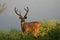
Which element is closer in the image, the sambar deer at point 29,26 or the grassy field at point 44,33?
the grassy field at point 44,33

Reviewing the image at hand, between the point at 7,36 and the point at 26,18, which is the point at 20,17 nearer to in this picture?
the point at 26,18

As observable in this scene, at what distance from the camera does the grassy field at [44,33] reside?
1691 cm

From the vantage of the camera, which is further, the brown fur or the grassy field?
the brown fur

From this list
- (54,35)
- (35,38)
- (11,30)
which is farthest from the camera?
(11,30)

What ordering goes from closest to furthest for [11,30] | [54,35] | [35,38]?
[54,35] → [35,38] → [11,30]

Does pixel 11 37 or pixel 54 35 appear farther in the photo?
pixel 11 37

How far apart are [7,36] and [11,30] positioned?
0.89m

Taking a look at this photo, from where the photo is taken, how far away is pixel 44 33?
1800 centimetres

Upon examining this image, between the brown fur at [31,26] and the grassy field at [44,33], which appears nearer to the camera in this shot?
the grassy field at [44,33]

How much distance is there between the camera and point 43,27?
1895cm

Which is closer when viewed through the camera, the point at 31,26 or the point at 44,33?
the point at 44,33

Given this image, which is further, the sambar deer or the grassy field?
the sambar deer

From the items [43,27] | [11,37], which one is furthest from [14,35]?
[43,27]

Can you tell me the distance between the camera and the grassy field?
16906 millimetres
